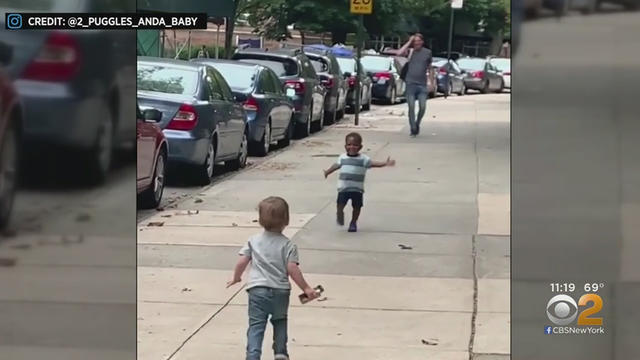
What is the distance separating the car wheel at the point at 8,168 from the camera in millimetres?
5391

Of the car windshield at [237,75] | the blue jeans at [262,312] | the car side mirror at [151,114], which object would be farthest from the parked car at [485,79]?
the blue jeans at [262,312]

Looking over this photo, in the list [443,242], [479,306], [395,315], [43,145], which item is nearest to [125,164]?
[43,145]

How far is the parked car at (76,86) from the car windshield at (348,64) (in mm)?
22300

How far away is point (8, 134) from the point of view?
17.6ft

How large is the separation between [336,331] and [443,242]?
3.03 metres

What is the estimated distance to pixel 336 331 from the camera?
22.6ft

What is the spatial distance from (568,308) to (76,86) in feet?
8.87

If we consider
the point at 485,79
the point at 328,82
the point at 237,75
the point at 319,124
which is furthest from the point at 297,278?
the point at 485,79

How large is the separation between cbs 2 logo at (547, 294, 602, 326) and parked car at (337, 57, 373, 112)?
19.9 m

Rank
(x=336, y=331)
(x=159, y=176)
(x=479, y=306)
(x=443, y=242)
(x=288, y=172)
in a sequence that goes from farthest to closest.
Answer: (x=288, y=172) < (x=159, y=176) < (x=443, y=242) < (x=479, y=306) < (x=336, y=331)

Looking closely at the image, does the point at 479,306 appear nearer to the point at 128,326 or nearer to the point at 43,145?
the point at 128,326

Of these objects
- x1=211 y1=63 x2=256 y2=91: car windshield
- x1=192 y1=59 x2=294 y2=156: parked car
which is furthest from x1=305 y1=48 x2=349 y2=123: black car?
x1=211 y1=63 x2=256 y2=91: car windshield

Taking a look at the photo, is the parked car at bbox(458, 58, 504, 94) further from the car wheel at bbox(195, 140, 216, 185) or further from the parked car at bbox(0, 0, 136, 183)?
the parked car at bbox(0, 0, 136, 183)

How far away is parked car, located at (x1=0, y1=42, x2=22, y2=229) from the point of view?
527 centimetres
